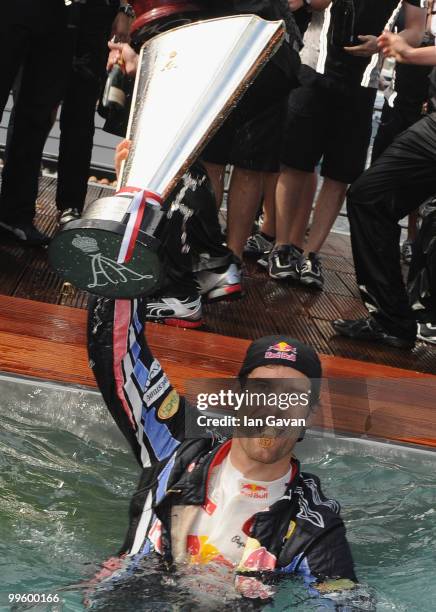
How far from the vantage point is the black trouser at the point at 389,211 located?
162 inches

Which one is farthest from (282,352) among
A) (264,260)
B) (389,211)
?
(264,260)

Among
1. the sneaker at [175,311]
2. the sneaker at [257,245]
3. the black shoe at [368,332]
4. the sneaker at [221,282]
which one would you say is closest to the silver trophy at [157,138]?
the sneaker at [175,311]

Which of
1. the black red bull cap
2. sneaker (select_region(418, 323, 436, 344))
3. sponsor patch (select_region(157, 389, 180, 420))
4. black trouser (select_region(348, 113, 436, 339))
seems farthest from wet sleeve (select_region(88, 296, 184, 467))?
sneaker (select_region(418, 323, 436, 344))

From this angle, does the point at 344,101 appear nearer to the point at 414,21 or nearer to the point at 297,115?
the point at 297,115

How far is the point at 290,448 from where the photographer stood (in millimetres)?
2346

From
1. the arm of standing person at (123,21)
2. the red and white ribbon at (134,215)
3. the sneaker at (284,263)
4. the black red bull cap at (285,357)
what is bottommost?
the sneaker at (284,263)

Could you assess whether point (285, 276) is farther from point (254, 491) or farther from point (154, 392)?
point (254, 491)

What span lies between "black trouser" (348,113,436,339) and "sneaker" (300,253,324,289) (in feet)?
2.44

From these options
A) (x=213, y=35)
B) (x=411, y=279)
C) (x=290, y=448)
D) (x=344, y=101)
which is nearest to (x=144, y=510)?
(x=290, y=448)

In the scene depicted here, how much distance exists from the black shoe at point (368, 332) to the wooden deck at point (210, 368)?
433mm

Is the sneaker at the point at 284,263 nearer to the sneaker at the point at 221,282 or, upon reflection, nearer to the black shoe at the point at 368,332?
the black shoe at the point at 368,332

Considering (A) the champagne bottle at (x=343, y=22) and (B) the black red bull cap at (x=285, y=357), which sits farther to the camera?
(A) the champagne bottle at (x=343, y=22)

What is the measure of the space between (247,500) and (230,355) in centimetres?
136

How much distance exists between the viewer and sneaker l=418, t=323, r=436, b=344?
15.2 ft
